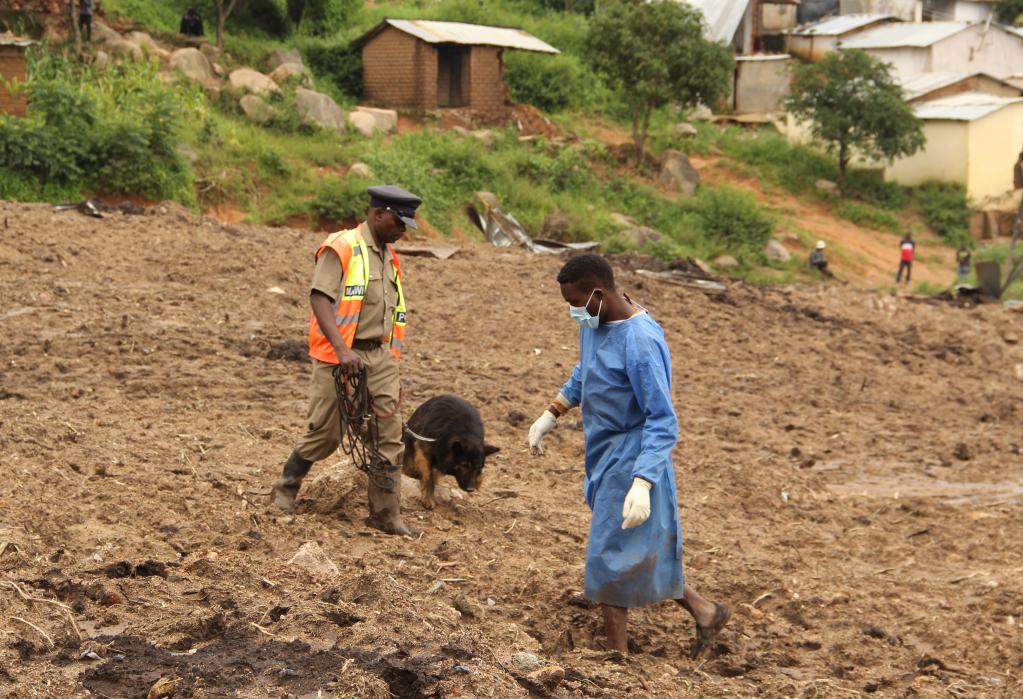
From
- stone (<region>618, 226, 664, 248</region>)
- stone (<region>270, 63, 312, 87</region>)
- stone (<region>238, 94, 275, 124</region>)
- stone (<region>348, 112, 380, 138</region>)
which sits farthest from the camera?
stone (<region>270, 63, 312, 87</region>)

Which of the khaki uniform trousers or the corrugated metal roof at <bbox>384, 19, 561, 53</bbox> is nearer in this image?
the khaki uniform trousers

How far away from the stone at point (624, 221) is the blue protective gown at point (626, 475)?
67.7ft

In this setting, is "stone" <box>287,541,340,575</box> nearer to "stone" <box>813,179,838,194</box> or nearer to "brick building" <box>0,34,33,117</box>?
"brick building" <box>0,34,33,117</box>

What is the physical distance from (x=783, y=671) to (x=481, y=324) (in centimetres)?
812

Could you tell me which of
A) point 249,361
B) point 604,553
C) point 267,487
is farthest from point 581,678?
point 249,361

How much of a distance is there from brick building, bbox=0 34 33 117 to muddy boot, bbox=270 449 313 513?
605 inches

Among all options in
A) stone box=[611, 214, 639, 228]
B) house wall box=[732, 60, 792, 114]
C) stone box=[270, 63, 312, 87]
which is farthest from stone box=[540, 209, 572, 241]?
house wall box=[732, 60, 792, 114]

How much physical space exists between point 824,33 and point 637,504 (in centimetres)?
4161

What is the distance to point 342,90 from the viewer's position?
102 ft

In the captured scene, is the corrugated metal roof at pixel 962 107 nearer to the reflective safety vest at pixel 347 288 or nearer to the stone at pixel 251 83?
the stone at pixel 251 83

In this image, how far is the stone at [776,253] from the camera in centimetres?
2680

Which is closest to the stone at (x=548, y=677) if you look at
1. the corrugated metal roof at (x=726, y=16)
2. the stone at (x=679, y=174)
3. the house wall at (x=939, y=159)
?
the stone at (x=679, y=174)

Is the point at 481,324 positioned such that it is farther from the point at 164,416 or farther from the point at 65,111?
the point at 65,111

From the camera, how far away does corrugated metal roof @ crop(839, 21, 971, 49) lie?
40.6m
